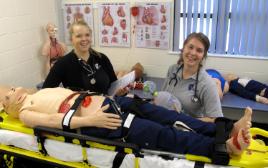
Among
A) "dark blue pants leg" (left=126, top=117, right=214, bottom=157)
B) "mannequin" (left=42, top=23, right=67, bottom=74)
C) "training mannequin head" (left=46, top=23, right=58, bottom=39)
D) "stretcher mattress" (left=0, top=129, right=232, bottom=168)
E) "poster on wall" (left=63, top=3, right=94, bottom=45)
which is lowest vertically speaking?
"stretcher mattress" (left=0, top=129, right=232, bottom=168)

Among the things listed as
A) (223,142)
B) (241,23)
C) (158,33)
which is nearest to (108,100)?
(223,142)

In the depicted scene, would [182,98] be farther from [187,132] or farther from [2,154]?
[2,154]

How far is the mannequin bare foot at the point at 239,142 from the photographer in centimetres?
131

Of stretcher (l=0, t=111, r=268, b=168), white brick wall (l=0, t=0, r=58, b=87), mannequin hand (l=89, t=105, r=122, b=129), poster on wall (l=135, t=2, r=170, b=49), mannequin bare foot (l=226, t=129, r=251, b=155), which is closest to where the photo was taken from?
mannequin bare foot (l=226, t=129, r=251, b=155)

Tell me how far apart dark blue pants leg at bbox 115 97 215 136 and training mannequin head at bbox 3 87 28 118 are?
2.28 ft

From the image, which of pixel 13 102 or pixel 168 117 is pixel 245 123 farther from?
pixel 13 102

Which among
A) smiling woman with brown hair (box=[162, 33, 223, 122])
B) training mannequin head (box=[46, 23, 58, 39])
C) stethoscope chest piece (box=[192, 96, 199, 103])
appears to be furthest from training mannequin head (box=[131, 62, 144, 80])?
stethoscope chest piece (box=[192, 96, 199, 103])

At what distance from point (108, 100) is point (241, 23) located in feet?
6.23

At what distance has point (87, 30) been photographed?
2.28m

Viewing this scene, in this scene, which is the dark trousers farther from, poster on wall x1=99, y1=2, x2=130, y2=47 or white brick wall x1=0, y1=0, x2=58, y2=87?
white brick wall x1=0, y1=0, x2=58, y2=87

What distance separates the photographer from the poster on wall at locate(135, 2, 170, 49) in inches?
124

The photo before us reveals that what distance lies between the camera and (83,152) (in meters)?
1.61

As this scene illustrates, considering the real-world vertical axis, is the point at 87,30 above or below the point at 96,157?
above

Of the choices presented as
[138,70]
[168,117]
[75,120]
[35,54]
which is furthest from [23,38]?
[168,117]
